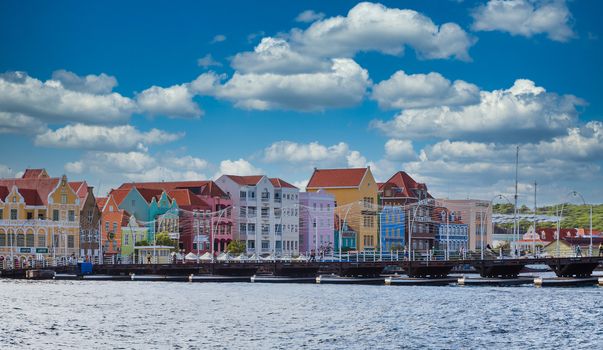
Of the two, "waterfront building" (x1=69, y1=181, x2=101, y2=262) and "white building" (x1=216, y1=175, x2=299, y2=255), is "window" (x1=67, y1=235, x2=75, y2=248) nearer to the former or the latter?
"waterfront building" (x1=69, y1=181, x2=101, y2=262)

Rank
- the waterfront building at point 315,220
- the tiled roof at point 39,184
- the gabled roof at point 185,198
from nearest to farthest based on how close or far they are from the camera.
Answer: the tiled roof at point 39,184 < the gabled roof at point 185,198 < the waterfront building at point 315,220

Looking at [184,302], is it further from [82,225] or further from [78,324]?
[82,225]

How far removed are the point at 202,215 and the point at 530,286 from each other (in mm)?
62379

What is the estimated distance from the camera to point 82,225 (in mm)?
152500

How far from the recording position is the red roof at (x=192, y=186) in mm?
171000

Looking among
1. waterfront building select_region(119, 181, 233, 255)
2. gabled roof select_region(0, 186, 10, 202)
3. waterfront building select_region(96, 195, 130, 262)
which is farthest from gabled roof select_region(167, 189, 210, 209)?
gabled roof select_region(0, 186, 10, 202)

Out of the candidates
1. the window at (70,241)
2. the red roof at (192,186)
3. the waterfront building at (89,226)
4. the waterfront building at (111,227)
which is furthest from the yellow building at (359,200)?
the window at (70,241)

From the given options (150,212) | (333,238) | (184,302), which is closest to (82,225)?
(150,212)

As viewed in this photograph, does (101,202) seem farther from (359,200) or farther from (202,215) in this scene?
(359,200)

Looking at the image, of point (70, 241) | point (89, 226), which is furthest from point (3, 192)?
point (89, 226)

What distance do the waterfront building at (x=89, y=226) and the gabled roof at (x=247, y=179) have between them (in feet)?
90.0

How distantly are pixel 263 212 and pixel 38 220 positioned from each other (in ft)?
150

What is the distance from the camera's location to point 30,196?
146 meters

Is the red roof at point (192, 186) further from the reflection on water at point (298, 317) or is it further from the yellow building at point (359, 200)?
the reflection on water at point (298, 317)
